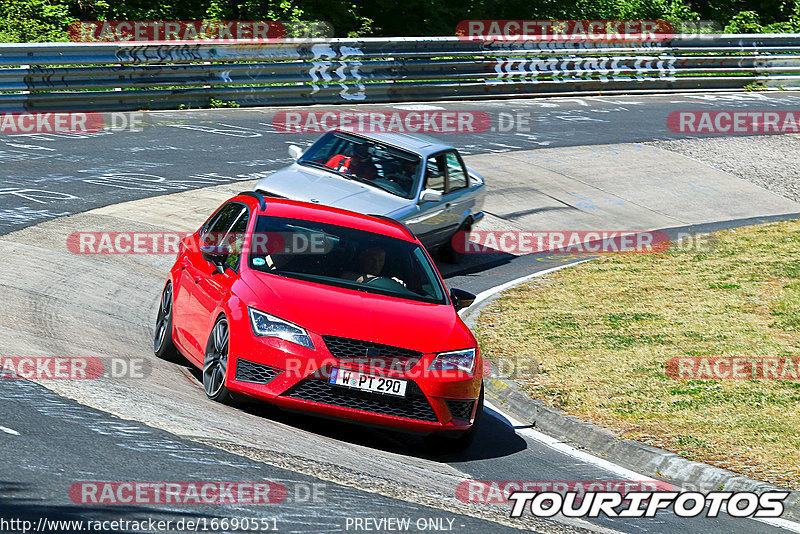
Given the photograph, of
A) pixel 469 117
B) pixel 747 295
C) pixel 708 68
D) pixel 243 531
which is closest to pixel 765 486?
pixel 243 531

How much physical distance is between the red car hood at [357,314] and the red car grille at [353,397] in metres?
0.35

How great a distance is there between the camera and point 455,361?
307 inches

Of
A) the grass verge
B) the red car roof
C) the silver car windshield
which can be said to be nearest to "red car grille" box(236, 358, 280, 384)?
the red car roof

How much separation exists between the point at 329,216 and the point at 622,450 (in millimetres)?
3044

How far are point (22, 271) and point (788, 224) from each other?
13.5 meters

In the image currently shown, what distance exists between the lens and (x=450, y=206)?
47.5 ft

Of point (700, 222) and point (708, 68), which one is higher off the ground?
point (708, 68)

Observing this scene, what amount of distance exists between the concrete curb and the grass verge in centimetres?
13

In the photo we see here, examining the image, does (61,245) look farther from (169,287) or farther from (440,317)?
(440,317)

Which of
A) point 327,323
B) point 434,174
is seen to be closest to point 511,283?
point 434,174

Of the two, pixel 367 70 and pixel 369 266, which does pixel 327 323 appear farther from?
pixel 367 70

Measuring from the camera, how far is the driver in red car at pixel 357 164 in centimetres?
1373

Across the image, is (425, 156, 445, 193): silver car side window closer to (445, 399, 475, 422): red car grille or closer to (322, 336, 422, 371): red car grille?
(445, 399, 475, 422): red car grille

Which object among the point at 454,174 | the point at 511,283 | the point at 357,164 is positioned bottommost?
the point at 511,283
